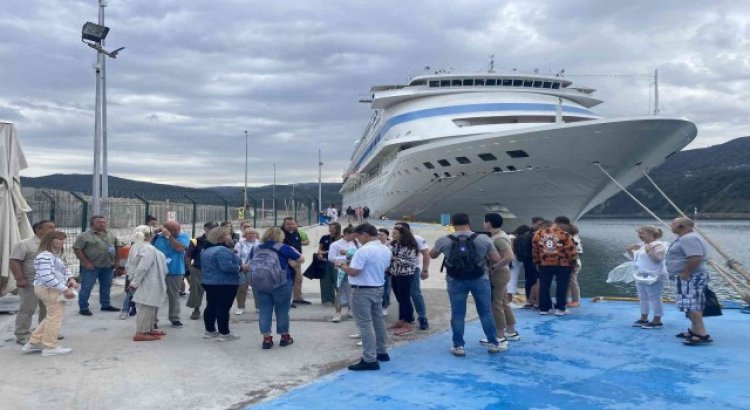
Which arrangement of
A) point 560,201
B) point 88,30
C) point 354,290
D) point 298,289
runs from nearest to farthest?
point 354,290
point 298,289
point 88,30
point 560,201

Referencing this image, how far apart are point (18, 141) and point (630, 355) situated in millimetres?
7790

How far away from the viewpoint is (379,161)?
36.7 meters

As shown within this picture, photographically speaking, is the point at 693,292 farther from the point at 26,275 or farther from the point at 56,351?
the point at 26,275

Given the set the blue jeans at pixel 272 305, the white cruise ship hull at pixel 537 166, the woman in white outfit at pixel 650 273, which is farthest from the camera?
the white cruise ship hull at pixel 537 166

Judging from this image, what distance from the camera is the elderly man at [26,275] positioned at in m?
5.88

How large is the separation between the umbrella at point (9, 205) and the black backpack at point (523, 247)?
6.62 meters

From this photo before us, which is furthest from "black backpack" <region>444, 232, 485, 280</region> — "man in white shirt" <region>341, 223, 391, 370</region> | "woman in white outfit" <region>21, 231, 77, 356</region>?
"woman in white outfit" <region>21, 231, 77, 356</region>

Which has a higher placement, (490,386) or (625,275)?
(625,275)

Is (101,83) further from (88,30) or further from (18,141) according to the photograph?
(18,141)

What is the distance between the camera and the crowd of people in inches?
220

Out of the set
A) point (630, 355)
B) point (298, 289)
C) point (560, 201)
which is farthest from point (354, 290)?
point (560, 201)

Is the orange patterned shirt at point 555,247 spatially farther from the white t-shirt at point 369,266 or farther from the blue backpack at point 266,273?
the blue backpack at point 266,273

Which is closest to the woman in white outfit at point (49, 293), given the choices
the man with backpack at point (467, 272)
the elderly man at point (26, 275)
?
the elderly man at point (26, 275)

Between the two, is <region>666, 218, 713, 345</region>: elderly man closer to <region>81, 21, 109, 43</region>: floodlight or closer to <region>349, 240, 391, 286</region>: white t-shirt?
<region>349, 240, 391, 286</region>: white t-shirt
